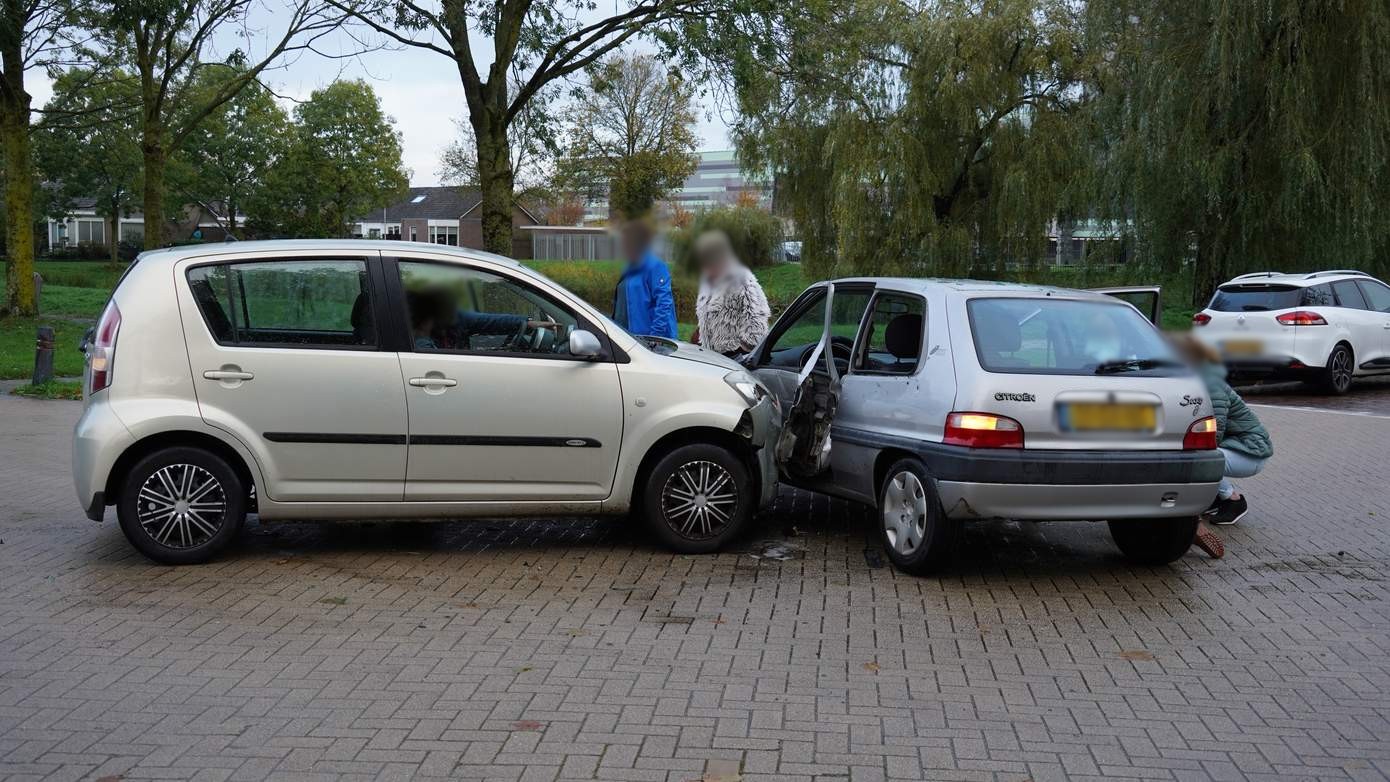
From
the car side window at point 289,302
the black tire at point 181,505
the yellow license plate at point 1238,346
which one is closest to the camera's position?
the yellow license plate at point 1238,346

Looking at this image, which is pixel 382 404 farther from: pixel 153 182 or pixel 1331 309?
pixel 153 182

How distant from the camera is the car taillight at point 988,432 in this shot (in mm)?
6340

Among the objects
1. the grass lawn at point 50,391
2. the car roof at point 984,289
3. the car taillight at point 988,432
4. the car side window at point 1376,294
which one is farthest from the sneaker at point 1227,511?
the grass lawn at point 50,391

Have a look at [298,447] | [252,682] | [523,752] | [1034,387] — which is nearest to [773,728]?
[523,752]

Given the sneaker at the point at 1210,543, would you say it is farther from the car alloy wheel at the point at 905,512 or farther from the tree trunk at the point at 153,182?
the tree trunk at the point at 153,182

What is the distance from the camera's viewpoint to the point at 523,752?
4.33 m

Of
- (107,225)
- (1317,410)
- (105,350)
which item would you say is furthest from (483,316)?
(107,225)

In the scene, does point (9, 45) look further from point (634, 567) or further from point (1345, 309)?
point (1345, 309)

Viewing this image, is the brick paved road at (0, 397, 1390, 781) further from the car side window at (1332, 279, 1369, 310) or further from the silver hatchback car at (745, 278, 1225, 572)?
the car side window at (1332, 279, 1369, 310)

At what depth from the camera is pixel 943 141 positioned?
30109mm

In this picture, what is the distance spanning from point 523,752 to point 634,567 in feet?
9.30

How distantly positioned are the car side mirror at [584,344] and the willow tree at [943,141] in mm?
21445

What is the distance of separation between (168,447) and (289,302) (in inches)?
40.9

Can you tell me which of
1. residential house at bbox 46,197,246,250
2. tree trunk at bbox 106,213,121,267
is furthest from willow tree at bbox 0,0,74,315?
tree trunk at bbox 106,213,121,267
